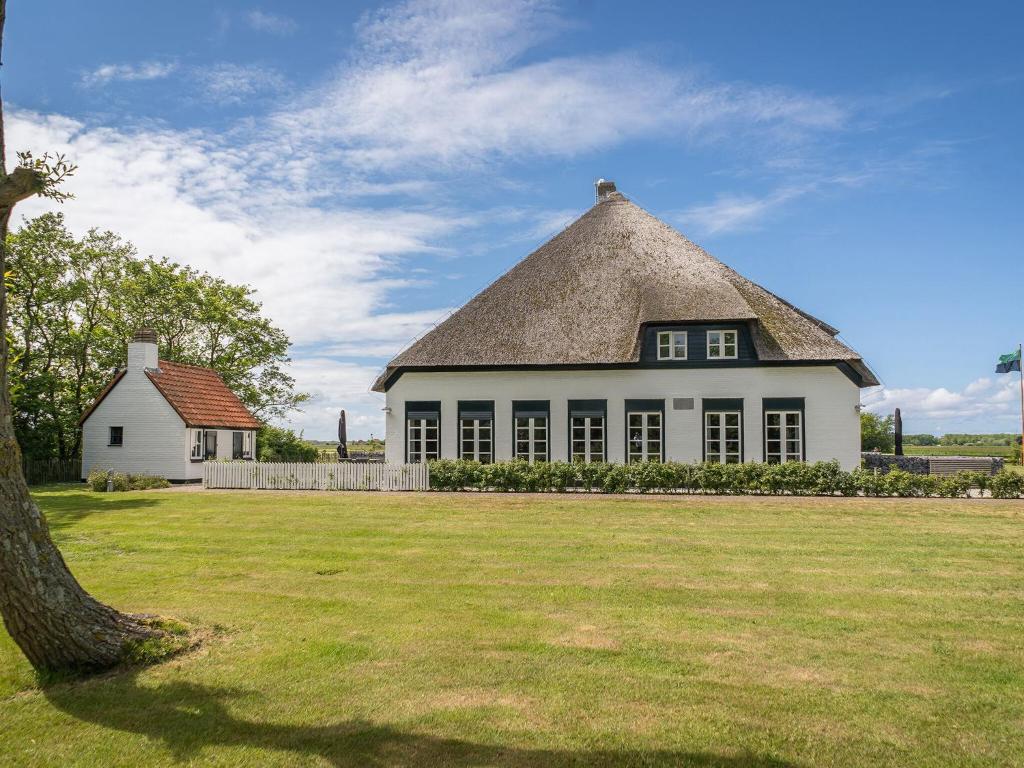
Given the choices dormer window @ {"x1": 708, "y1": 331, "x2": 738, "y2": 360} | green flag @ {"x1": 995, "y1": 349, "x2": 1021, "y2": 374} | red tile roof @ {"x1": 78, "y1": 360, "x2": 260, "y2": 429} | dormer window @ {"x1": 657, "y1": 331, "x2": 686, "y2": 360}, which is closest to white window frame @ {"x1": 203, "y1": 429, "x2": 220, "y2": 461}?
red tile roof @ {"x1": 78, "y1": 360, "x2": 260, "y2": 429}

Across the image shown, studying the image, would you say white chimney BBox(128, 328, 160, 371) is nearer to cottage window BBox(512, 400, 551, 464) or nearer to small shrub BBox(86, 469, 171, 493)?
small shrub BBox(86, 469, 171, 493)

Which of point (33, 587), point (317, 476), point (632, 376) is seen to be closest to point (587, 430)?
point (632, 376)

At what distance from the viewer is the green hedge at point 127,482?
82.0 ft

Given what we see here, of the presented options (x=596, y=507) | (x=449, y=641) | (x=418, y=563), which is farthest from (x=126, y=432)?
(x=449, y=641)

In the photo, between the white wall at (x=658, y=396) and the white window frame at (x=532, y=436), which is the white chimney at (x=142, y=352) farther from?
the white window frame at (x=532, y=436)

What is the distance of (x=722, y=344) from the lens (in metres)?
24.4

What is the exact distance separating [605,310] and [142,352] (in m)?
18.7

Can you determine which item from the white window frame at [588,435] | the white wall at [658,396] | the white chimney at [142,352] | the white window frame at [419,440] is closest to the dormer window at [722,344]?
the white wall at [658,396]

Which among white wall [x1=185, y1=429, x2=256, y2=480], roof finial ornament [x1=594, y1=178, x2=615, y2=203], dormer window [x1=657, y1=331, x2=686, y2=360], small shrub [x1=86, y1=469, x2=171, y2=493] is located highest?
roof finial ornament [x1=594, y1=178, x2=615, y2=203]

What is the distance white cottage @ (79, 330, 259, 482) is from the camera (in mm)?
28797

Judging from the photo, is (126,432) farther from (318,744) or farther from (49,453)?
(318,744)

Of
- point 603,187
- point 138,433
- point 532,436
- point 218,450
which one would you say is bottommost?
point 218,450

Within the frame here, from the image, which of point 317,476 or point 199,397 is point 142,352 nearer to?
point 199,397

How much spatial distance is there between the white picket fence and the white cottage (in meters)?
4.79
